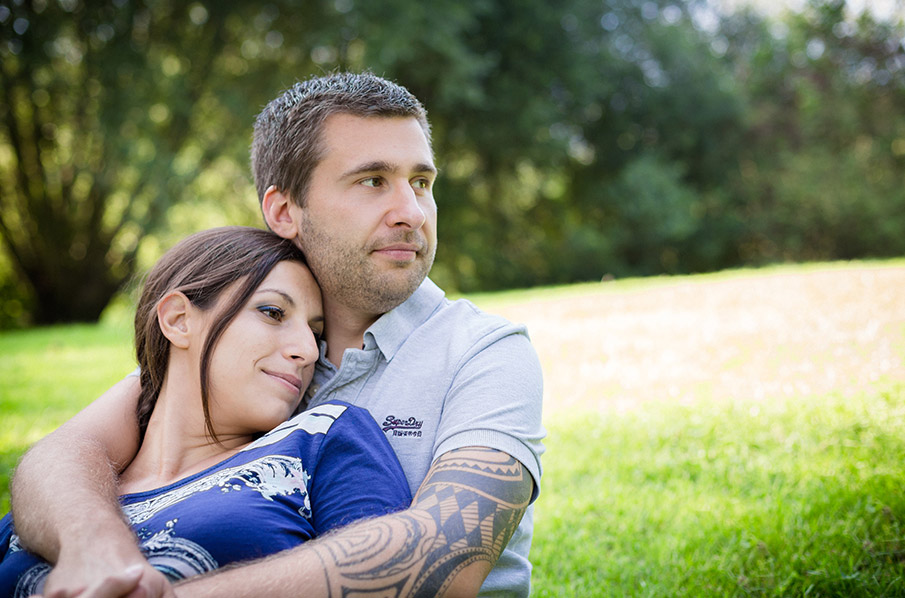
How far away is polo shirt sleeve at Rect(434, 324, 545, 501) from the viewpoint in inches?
76.5

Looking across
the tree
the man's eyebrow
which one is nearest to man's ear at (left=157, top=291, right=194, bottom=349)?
the man's eyebrow

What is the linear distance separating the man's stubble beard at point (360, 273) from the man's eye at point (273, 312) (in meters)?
0.26

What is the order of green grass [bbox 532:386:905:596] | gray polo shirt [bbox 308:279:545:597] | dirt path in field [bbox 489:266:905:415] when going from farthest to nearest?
dirt path in field [bbox 489:266:905:415], green grass [bbox 532:386:905:596], gray polo shirt [bbox 308:279:545:597]

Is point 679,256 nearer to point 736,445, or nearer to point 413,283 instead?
point 736,445

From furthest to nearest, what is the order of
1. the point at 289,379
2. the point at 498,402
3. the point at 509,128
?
the point at 509,128, the point at 289,379, the point at 498,402

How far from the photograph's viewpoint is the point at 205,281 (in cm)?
233

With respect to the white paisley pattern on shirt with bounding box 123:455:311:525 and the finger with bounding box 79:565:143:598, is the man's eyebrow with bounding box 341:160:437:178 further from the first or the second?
the finger with bounding box 79:565:143:598

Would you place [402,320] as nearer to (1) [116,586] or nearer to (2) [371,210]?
(2) [371,210]

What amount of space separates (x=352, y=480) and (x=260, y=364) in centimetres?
58

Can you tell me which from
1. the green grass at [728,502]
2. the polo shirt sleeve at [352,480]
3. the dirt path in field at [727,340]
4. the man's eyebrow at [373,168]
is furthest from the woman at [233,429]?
the dirt path in field at [727,340]

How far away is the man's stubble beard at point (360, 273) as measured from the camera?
8.15 feet

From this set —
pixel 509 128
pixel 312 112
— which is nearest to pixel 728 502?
pixel 312 112

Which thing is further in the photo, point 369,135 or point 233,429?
point 369,135

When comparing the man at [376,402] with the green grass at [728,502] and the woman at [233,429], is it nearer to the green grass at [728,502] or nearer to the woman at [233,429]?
the woman at [233,429]
